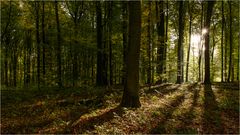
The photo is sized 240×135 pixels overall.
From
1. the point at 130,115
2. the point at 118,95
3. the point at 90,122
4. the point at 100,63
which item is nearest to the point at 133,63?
the point at 130,115

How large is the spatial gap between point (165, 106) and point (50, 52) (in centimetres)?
1215

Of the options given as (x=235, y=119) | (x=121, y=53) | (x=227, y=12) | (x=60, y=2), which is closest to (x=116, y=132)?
(x=235, y=119)

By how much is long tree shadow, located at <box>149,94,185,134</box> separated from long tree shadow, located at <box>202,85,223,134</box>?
1268mm

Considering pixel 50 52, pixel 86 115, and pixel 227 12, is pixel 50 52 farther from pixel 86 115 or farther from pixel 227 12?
pixel 227 12

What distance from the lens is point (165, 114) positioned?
11516mm

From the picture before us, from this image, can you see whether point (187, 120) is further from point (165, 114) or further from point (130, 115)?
point (130, 115)

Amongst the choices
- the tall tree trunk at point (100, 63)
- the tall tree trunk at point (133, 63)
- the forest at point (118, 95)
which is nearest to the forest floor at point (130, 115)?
the forest at point (118, 95)

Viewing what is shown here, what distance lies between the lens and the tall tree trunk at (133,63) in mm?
12203

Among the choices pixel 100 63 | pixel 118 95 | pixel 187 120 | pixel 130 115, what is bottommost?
pixel 187 120

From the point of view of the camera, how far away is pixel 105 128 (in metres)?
9.41

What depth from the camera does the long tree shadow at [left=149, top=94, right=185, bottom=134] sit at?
957cm

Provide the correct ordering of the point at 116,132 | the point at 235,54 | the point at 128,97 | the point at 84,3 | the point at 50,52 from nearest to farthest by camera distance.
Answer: the point at 116,132
the point at 128,97
the point at 50,52
the point at 84,3
the point at 235,54

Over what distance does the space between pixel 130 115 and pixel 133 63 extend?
244 cm

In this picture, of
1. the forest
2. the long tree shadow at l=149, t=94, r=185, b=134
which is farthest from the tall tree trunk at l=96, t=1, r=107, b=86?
the long tree shadow at l=149, t=94, r=185, b=134
